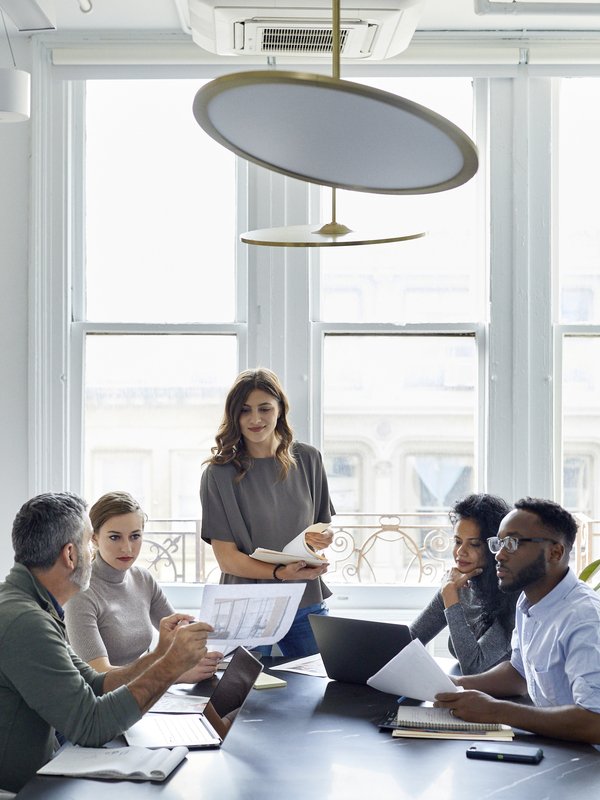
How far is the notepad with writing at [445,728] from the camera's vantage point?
2.08 metres

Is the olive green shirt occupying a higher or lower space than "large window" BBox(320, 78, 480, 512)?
lower

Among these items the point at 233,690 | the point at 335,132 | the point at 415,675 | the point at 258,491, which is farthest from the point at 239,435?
the point at 335,132

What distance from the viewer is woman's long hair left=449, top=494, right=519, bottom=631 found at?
9.04 feet

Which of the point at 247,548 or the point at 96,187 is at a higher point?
the point at 96,187

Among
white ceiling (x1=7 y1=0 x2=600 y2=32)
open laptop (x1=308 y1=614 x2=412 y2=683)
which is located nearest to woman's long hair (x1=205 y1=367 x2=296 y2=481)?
open laptop (x1=308 y1=614 x2=412 y2=683)

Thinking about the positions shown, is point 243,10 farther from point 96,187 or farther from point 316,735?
point 316,735

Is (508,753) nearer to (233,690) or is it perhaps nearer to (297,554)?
(233,690)

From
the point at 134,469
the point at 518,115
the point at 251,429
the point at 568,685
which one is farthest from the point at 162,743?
the point at 518,115

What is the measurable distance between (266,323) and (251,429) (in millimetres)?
914

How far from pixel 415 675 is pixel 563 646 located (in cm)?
36

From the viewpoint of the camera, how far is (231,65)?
154 inches

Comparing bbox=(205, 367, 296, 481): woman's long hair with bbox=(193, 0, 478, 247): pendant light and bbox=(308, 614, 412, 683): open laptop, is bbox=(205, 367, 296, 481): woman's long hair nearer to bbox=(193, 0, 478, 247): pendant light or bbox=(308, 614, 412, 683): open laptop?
bbox=(308, 614, 412, 683): open laptop

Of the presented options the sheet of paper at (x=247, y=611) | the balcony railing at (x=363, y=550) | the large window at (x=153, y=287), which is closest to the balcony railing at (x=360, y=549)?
the balcony railing at (x=363, y=550)

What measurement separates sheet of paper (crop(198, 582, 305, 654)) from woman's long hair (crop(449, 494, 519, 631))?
60 cm
